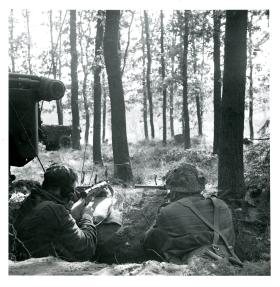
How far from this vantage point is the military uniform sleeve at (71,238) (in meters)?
4.22

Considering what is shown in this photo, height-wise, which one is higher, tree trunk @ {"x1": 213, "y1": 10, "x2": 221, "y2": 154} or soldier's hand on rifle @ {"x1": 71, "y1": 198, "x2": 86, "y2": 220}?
tree trunk @ {"x1": 213, "y1": 10, "x2": 221, "y2": 154}

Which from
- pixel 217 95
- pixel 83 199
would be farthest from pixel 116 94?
pixel 217 95

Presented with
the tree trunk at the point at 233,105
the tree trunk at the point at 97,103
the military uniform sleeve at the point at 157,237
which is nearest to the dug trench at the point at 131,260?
the military uniform sleeve at the point at 157,237

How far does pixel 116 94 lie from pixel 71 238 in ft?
20.1

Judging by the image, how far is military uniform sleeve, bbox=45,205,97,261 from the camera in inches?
166

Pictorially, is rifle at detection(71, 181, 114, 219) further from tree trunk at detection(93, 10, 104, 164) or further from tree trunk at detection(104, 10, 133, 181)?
tree trunk at detection(93, 10, 104, 164)

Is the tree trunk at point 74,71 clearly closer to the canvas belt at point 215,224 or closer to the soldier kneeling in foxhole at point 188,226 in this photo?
the soldier kneeling in foxhole at point 188,226

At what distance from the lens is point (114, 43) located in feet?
31.7

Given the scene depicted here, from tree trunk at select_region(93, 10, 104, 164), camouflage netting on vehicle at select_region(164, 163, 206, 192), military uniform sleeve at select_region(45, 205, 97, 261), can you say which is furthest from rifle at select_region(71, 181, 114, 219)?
tree trunk at select_region(93, 10, 104, 164)

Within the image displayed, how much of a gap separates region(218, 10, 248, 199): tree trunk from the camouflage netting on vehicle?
2.11 m
